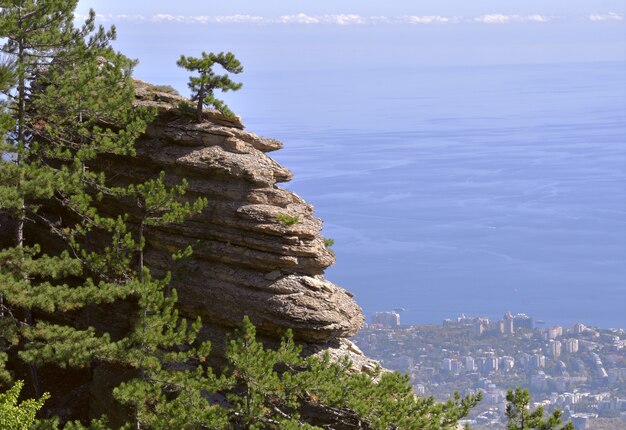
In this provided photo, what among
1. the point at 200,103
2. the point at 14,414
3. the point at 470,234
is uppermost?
the point at 200,103

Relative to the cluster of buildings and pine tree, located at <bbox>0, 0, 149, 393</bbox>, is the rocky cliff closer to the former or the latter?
pine tree, located at <bbox>0, 0, 149, 393</bbox>

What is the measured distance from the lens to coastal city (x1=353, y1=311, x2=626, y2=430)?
6556 cm

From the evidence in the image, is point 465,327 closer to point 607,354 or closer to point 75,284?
point 607,354

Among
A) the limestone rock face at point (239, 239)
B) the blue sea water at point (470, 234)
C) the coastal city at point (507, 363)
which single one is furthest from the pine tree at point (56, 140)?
→ the blue sea water at point (470, 234)

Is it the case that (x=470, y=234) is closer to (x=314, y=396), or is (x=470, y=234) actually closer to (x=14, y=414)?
(x=314, y=396)

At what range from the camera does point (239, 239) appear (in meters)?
20.5

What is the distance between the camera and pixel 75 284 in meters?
22.2

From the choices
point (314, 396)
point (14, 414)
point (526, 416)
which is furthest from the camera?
point (314, 396)

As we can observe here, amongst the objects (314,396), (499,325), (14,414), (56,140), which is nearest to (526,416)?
(314,396)

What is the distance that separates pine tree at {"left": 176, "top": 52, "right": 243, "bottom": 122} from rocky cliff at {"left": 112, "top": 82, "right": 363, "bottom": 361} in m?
0.35

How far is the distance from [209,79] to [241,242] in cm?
350

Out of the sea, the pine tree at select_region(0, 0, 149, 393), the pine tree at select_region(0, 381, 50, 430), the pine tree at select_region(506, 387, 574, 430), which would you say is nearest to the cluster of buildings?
the sea

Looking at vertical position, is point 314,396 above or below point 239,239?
below

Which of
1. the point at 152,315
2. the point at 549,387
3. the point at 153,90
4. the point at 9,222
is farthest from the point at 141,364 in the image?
the point at 549,387
